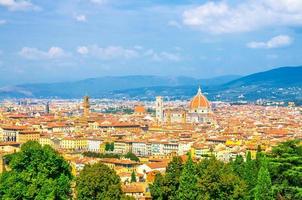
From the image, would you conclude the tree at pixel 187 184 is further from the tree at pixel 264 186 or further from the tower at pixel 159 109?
the tower at pixel 159 109

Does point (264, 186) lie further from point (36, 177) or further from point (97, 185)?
point (36, 177)


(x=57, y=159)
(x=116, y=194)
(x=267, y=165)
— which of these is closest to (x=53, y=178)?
(x=57, y=159)

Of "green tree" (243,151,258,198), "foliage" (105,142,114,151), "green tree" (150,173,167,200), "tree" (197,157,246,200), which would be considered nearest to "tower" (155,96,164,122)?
"foliage" (105,142,114,151)

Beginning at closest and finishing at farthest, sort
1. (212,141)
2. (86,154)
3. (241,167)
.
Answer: (241,167)
(86,154)
(212,141)

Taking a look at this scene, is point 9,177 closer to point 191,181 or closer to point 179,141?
point 191,181

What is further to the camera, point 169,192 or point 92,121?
point 92,121

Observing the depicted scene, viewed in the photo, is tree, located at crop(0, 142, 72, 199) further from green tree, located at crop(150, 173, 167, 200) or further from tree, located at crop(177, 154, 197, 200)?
tree, located at crop(177, 154, 197, 200)

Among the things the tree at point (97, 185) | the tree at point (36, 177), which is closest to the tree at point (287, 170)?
the tree at point (97, 185)
